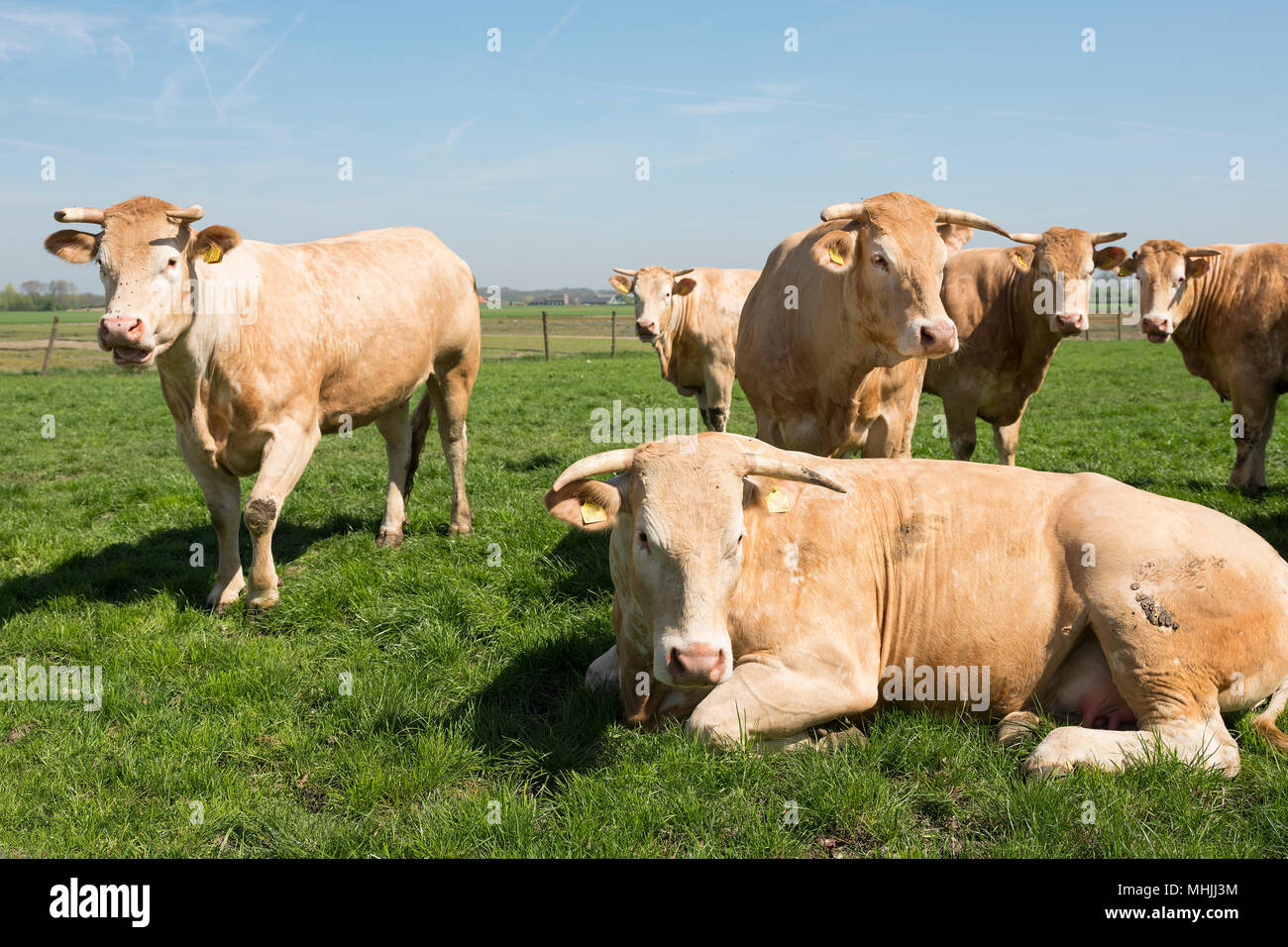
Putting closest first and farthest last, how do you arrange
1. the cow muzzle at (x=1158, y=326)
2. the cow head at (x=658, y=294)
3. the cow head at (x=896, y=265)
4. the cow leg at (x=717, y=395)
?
the cow head at (x=896, y=265)
the cow muzzle at (x=1158, y=326)
the cow head at (x=658, y=294)
the cow leg at (x=717, y=395)

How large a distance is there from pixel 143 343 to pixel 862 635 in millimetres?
4294

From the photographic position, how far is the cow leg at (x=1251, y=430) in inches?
355

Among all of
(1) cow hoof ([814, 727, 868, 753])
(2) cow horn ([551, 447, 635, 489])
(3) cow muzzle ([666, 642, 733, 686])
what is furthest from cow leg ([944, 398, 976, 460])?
(3) cow muzzle ([666, 642, 733, 686])

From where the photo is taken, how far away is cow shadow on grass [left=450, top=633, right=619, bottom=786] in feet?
13.0

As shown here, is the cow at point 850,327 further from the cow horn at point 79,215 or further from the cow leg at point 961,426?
the cow horn at point 79,215

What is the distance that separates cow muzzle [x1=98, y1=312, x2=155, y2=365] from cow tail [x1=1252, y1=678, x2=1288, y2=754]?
19.7 feet

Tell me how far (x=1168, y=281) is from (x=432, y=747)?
31.0ft

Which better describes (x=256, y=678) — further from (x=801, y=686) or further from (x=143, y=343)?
(x=801, y=686)

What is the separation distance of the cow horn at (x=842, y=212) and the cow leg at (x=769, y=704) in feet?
9.45

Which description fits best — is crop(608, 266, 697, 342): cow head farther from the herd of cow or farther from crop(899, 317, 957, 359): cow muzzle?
crop(899, 317, 957, 359): cow muzzle

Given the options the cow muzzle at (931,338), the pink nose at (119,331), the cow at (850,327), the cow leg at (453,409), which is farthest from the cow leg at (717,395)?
the pink nose at (119,331)

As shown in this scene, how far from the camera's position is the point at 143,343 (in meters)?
5.17

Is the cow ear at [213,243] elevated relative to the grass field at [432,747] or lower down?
elevated
